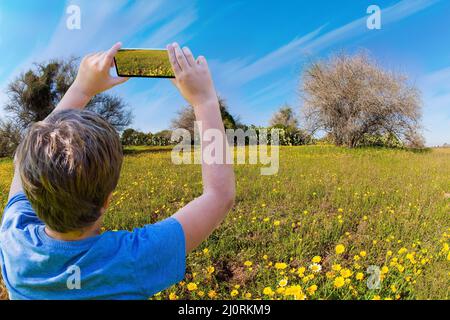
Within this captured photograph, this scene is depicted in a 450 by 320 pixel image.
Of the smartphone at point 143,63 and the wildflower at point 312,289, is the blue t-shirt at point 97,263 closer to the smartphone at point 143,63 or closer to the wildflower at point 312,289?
the smartphone at point 143,63

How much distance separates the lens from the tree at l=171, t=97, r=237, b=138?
89.7 inches

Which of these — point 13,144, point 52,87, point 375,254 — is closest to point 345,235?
point 375,254

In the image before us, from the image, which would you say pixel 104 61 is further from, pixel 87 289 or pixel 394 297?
pixel 394 297

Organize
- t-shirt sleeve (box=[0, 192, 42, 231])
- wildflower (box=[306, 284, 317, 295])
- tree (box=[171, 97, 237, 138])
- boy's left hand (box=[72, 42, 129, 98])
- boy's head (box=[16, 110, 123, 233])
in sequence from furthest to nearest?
1. tree (box=[171, 97, 237, 138])
2. wildflower (box=[306, 284, 317, 295])
3. boy's left hand (box=[72, 42, 129, 98])
4. t-shirt sleeve (box=[0, 192, 42, 231])
5. boy's head (box=[16, 110, 123, 233])

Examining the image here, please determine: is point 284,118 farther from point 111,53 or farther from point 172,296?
point 111,53

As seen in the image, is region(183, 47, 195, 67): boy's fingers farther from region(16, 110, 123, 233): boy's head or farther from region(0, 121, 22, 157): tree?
region(0, 121, 22, 157): tree

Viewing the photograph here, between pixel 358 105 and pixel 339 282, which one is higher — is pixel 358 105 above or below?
above

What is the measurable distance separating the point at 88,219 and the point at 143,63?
397 mm

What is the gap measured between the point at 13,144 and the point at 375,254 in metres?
2.24

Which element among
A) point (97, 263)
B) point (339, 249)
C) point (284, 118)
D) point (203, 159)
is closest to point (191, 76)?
point (203, 159)

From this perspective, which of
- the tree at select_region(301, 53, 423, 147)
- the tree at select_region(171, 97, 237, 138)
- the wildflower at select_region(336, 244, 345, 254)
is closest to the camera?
the wildflower at select_region(336, 244, 345, 254)

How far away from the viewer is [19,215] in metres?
0.81

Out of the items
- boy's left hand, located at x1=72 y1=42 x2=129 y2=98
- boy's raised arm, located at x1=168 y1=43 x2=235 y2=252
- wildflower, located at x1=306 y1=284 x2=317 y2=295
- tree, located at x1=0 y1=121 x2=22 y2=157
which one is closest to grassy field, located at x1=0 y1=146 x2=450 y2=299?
wildflower, located at x1=306 y1=284 x2=317 y2=295

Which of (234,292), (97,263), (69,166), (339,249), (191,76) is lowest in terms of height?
(234,292)
